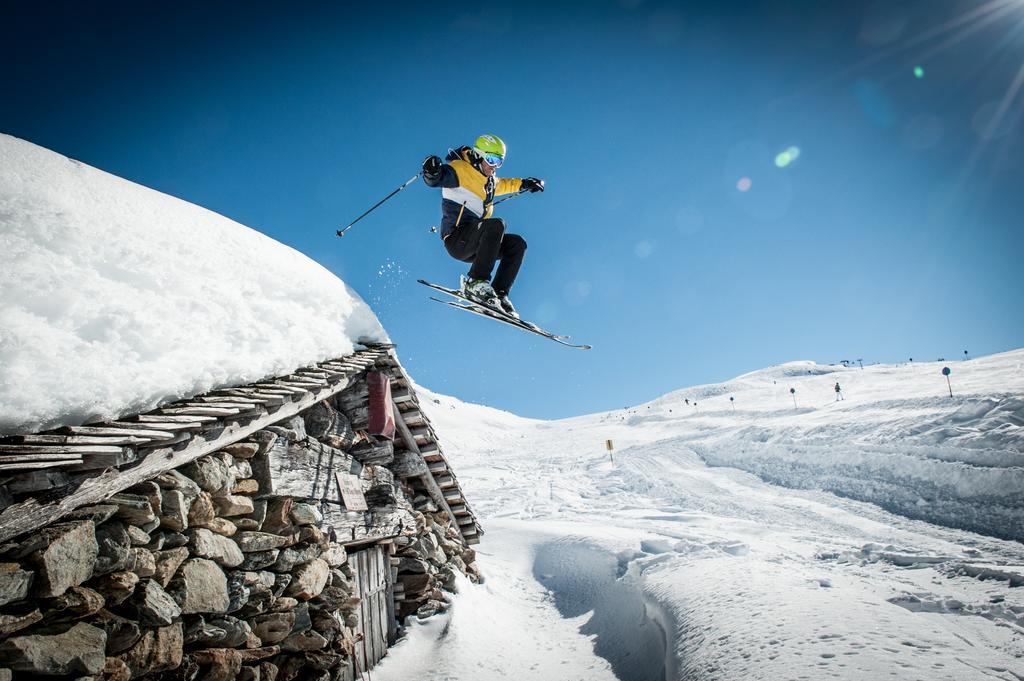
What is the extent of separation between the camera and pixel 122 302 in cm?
323

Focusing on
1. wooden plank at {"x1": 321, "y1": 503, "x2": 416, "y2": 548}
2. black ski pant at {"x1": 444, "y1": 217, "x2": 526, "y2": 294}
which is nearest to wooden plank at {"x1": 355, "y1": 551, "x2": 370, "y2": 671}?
wooden plank at {"x1": 321, "y1": 503, "x2": 416, "y2": 548}

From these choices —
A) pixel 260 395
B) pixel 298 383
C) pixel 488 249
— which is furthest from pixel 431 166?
pixel 260 395

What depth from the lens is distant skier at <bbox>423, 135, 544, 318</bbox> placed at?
627 cm

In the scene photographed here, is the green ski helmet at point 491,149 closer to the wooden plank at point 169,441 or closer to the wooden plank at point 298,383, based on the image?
the wooden plank at point 298,383

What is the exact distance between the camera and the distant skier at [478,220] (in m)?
6.27

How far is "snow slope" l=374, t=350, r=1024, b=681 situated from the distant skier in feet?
16.5

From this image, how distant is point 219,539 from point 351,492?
2321mm

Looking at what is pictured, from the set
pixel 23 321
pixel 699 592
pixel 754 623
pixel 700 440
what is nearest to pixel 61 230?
pixel 23 321

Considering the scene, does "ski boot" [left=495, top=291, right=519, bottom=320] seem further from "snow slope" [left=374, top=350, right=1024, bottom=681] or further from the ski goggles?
"snow slope" [left=374, top=350, right=1024, bottom=681]

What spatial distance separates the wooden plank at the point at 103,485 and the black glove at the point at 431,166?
12.9ft

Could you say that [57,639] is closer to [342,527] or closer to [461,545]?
[342,527]

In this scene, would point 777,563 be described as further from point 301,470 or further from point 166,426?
point 166,426

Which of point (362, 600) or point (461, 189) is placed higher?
point (461, 189)

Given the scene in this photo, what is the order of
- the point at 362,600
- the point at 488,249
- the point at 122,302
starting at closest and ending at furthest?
the point at 122,302 < the point at 362,600 < the point at 488,249
